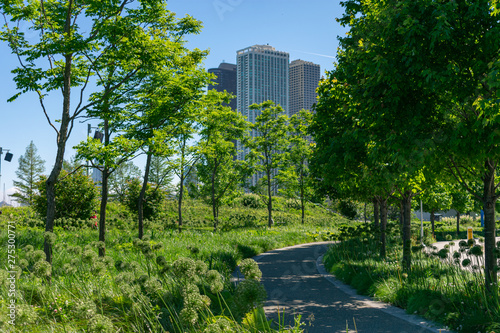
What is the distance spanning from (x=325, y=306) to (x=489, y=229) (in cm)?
333

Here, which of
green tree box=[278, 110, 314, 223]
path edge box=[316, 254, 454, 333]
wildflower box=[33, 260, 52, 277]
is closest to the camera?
wildflower box=[33, 260, 52, 277]

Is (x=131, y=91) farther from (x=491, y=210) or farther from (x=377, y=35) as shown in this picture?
(x=491, y=210)

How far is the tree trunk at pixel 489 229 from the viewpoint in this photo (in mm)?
6629

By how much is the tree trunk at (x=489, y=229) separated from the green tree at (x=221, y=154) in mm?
11811

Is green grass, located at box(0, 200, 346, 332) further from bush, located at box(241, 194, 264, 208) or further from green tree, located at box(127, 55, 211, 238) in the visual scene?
bush, located at box(241, 194, 264, 208)

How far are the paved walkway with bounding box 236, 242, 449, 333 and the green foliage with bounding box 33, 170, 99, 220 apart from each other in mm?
→ 11267

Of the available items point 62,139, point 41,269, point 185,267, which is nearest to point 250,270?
point 185,267

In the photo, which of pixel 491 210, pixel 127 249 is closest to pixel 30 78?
pixel 127 249

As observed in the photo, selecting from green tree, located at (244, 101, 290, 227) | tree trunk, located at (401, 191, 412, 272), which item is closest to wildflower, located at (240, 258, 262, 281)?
tree trunk, located at (401, 191, 412, 272)

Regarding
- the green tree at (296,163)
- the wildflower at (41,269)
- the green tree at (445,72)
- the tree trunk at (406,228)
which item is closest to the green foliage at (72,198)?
the green tree at (296,163)

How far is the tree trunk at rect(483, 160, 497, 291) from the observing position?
663 cm

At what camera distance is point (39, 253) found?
213 inches

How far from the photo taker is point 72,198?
62.5 ft

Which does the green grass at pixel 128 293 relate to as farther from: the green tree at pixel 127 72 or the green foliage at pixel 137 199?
the green foliage at pixel 137 199
